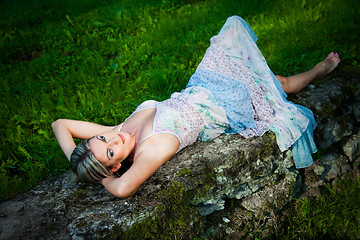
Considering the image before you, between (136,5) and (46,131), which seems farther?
(136,5)

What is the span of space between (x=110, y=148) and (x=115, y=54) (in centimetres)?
289

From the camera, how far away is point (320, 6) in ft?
17.7

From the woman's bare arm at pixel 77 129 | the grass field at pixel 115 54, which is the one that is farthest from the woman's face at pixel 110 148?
the grass field at pixel 115 54

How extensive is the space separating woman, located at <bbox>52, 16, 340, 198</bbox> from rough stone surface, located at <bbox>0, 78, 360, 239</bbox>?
0.41ft

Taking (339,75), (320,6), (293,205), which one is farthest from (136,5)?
(293,205)

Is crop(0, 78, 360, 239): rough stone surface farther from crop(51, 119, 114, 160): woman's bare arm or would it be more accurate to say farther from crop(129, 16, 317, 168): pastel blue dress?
crop(51, 119, 114, 160): woman's bare arm

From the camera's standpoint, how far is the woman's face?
2.53m

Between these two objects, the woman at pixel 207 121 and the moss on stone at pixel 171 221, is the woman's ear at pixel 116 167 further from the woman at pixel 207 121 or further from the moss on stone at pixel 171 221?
the moss on stone at pixel 171 221

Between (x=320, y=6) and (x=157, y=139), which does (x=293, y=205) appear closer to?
(x=157, y=139)

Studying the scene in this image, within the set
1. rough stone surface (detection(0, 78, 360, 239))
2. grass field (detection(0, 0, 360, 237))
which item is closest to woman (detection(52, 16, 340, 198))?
rough stone surface (detection(0, 78, 360, 239))

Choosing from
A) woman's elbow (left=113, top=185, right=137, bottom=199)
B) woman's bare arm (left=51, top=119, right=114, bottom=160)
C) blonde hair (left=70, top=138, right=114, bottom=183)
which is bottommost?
woman's elbow (left=113, top=185, right=137, bottom=199)

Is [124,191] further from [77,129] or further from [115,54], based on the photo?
[115,54]

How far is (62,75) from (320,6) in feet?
14.6

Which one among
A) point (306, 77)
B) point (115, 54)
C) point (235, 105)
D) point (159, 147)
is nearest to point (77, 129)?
point (159, 147)
